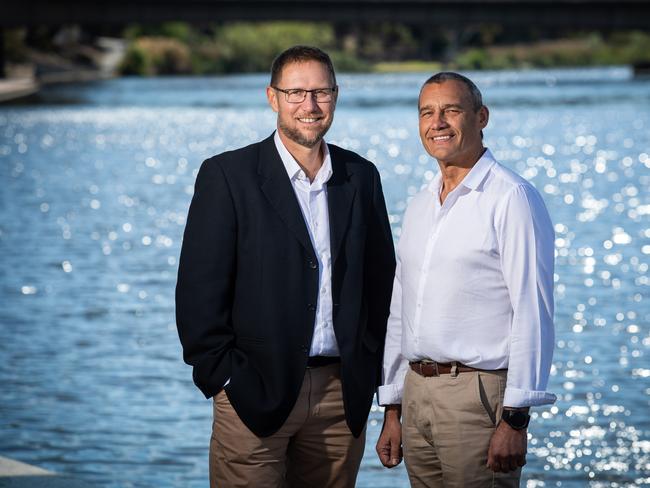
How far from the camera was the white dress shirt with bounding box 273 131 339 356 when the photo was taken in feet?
15.7

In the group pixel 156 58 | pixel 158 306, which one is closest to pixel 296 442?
pixel 158 306

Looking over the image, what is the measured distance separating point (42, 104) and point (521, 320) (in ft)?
217

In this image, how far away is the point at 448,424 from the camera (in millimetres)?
4582

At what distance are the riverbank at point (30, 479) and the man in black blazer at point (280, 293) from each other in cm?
212

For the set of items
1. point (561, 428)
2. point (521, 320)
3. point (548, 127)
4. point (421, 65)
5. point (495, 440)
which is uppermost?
point (421, 65)

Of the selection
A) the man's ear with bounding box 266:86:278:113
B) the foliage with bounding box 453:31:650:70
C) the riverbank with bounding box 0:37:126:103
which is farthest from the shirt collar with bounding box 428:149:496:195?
the foliage with bounding box 453:31:650:70

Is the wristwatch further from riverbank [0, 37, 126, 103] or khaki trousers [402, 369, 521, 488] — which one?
riverbank [0, 37, 126, 103]

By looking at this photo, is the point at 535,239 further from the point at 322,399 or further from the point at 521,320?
the point at 322,399

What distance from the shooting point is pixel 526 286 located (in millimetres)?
4453

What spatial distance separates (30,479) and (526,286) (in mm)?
3332

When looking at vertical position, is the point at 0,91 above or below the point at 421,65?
below

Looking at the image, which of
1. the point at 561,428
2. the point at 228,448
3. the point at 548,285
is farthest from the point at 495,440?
the point at 561,428

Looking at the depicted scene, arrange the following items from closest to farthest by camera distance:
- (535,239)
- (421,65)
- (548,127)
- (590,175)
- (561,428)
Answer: (535,239) < (561,428) < (590,175) < (548,127) < (421,65)

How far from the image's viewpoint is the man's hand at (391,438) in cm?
490
